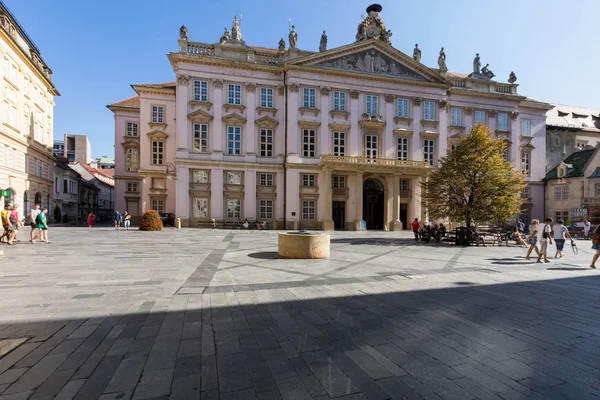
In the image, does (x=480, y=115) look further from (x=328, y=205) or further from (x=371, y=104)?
(x=328, y=205)

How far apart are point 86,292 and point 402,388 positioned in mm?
6581

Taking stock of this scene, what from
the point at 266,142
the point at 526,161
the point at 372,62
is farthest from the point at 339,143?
the point at 526,161

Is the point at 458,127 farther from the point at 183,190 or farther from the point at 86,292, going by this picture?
the point at 86,292

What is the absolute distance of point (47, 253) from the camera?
11.5 metres

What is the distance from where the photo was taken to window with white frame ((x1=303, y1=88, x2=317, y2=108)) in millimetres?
31297

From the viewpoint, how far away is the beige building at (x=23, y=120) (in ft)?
→ 86.4

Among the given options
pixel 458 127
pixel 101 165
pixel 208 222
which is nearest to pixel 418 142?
pixel 458 127

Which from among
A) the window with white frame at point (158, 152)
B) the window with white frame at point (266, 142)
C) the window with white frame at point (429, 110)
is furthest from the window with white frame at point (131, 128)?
the window with white frame at point (429, 110)

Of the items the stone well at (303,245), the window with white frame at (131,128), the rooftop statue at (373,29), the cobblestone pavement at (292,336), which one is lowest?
the cobblestone pavement at (292,336)

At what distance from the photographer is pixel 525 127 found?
39.3 metres

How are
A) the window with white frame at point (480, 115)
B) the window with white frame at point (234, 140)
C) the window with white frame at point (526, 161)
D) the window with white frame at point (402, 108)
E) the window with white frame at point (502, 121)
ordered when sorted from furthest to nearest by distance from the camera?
the window with white frame at point (526, 161) < the window with white frame at point (502, 121) < the window with white frame at point (480, 115) < the window with white frame at point (402, 108) < the window with white frame at point (234, 140)

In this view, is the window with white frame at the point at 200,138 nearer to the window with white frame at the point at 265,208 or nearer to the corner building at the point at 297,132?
the corner building at the point at 297,132

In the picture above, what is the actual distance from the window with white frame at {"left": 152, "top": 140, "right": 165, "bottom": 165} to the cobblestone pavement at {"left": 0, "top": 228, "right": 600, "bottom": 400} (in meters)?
28.0

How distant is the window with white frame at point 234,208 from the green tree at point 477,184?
1917cm
